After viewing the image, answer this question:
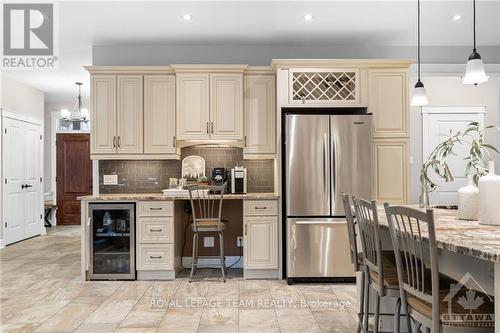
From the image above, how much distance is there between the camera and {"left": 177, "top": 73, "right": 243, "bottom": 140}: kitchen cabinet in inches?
183

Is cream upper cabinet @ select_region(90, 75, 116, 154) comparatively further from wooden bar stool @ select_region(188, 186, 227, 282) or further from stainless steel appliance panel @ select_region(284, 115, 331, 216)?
stainless steel appliance panel @ select_region(284, 115, 331, 216)

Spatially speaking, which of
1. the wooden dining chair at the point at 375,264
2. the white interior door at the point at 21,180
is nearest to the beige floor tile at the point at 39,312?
the wooden dining chair at the point at 375,264

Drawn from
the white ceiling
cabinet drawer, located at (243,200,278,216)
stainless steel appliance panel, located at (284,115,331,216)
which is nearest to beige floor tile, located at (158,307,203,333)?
cabinet drawer, located at (243,200,278,216)

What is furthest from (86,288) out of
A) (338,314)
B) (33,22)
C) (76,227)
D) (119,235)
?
(76,227)

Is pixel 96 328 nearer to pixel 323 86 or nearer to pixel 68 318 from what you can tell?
pixel 68 318

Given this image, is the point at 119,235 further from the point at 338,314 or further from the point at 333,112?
the point at 333,112

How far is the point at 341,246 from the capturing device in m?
4.23

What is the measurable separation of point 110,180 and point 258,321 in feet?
9.06

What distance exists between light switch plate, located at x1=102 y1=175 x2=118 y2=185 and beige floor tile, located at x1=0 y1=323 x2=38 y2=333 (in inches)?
85.6

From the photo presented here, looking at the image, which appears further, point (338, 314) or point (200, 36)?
point (200, 36)

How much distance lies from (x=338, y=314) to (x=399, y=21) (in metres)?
3.10

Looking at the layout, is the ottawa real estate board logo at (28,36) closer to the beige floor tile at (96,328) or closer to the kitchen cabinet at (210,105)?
the kitchen cabinet at (210,105)

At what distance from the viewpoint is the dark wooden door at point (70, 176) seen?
917cm

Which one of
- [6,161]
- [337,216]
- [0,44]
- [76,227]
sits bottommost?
[76,227]
